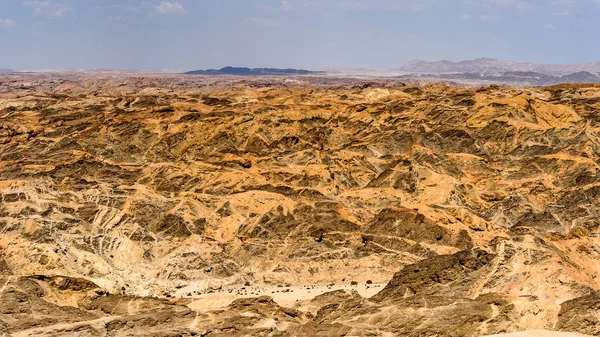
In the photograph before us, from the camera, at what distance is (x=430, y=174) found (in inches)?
2347

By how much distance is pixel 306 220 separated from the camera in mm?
52875

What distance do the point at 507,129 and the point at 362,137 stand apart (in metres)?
16.6

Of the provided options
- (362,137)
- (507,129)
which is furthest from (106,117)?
(507,129)

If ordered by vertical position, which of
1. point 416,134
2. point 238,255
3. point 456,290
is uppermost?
point 416,134

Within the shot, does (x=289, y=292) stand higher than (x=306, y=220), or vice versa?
(x=306, y=220)

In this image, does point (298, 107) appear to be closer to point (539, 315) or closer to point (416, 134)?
point (416, 134)

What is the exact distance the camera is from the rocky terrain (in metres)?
29.0

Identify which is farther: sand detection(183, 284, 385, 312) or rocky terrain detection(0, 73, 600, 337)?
sand detection(183, 284, 385, 312)

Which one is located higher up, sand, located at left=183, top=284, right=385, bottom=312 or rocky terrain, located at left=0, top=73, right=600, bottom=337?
rocky terrain, located at left=0, top=73, right=600, bottom=337

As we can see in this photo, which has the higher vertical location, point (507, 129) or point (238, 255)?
point (507, 129)

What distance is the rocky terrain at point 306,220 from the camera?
29.0 metres

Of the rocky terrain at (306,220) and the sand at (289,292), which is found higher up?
the rocky terrain at (306,220)

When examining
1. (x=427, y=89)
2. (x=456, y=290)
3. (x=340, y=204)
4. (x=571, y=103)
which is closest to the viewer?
(x=456, y=290)

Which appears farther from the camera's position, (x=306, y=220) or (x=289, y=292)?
(x=306, y=220)
